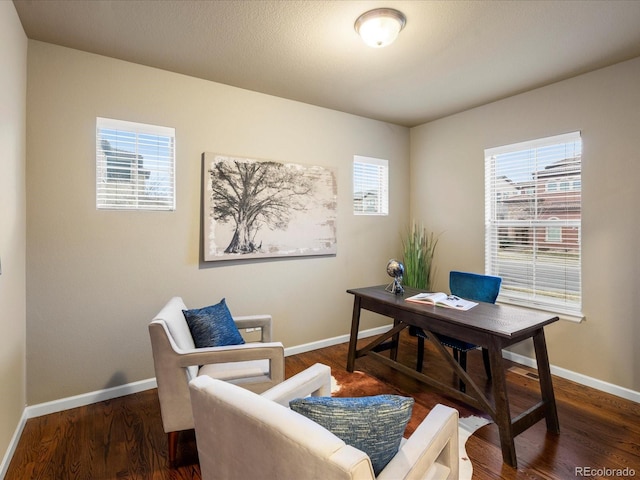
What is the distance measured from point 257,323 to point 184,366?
0.80 m

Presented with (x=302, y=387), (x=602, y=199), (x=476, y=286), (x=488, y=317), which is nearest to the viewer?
(x=302, y=387)

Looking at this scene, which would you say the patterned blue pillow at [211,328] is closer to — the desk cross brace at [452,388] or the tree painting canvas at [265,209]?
the tree painting canvas at [265,209]

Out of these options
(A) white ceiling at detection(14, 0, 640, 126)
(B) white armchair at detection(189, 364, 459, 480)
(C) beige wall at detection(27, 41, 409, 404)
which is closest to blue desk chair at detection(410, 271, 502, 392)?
(C) beige wall at detection(27, 41, 409, 404)

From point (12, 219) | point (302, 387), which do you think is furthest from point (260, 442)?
point (12, 219)

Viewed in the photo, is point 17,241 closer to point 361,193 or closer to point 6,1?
point 6,1

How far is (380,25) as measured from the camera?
2.10 m

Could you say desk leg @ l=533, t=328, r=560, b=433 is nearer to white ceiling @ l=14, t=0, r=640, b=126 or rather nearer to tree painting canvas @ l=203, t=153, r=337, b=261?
white ceiling @ l=14, t=0, r=640, b=126

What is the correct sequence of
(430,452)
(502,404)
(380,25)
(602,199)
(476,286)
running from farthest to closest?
(476,286)
(602,199)
(380,25)
(502,404)
(430,452)

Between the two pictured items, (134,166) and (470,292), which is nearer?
(134,166)

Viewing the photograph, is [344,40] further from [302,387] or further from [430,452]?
[430,452]

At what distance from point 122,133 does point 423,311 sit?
2615mm

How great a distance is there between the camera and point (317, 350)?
12.1 ft

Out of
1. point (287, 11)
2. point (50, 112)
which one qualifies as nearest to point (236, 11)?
point (287, 11)

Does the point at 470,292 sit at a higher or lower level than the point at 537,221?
lower
